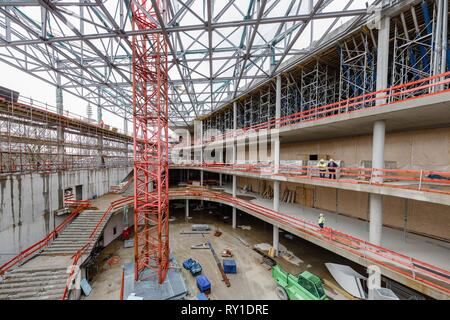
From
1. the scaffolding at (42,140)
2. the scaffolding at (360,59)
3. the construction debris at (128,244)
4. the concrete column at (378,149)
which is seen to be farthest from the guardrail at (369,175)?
the scaffolding at (42,140)

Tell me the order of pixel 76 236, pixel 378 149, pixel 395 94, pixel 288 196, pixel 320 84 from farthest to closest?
pixel 288 196 < pixel 320 84 < pixel 76 236 < pixel 378 149 < pixel 395 94

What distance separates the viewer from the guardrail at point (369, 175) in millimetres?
5430

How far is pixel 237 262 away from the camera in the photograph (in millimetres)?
10789

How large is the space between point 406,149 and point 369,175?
355 cm

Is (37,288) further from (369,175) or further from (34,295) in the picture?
(369,175)

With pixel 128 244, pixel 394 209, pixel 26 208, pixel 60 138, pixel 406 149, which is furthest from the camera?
pixel 60 138

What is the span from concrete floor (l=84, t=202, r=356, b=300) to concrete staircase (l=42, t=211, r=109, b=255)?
6.16 feet

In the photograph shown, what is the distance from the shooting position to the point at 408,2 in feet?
22.8

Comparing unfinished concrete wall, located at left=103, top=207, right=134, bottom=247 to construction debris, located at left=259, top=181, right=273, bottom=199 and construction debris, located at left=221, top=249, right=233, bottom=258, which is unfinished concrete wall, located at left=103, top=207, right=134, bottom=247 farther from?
construction debris, located at left=259, top=181, right=273, bottom=199

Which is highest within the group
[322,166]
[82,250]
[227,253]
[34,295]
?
[322,166]

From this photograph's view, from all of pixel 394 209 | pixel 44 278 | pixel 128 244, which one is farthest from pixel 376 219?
pixel 128 244

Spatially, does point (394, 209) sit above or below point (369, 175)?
below

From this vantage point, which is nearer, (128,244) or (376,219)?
(376,219)
